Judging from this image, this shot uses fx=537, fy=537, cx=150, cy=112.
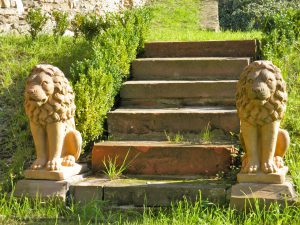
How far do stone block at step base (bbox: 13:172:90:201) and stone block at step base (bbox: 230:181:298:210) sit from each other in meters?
1.55

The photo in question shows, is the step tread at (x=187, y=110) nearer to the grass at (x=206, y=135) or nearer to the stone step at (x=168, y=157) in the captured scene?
the grass at (x=206, y=135)

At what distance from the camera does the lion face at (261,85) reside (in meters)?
4.51

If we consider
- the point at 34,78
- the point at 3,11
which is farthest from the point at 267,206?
the point at 3,11

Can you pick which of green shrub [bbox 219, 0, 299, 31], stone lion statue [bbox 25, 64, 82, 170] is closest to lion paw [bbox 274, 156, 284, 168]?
stone lion statue [bbox 25, 64, 82, 170]

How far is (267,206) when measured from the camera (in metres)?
4.45

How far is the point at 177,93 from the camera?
21.9 ft

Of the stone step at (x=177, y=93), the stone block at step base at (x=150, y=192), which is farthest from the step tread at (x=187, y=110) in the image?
the stone block at step base at (x=150, y=192)

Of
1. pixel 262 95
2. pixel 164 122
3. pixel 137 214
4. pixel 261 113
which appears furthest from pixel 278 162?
pixel 164 122

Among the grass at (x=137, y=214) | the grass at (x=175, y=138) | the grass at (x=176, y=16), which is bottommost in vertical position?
the grass at (x=137, y=214)

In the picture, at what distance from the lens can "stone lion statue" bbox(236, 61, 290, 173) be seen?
455 centimetres

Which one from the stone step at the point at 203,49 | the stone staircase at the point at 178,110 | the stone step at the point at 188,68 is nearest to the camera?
the stone staircase at the point at 178,110

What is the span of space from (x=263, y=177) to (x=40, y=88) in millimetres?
2138

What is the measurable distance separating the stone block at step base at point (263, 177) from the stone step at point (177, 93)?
2012mm

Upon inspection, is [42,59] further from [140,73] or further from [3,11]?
[3,11]
